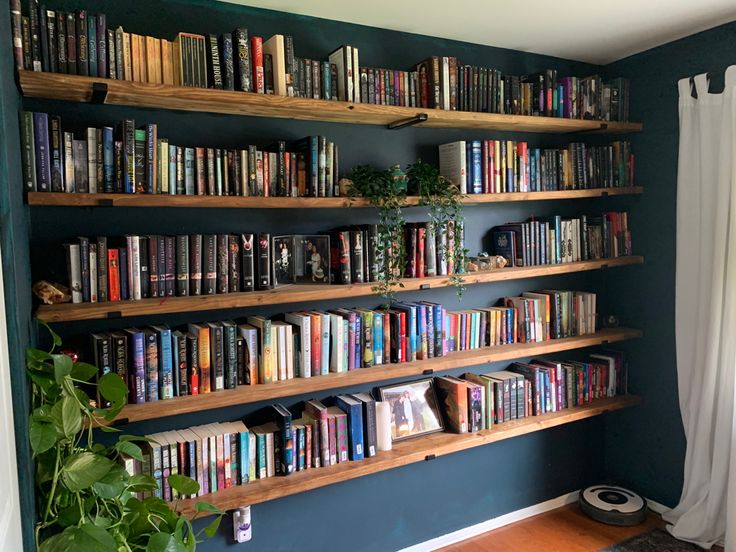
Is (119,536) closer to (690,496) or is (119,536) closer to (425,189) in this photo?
(425,189)

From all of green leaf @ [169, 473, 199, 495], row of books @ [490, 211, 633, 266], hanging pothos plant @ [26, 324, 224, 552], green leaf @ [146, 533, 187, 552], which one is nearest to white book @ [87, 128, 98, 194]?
hanging pothos plant @ [26, 324, 224, 552]

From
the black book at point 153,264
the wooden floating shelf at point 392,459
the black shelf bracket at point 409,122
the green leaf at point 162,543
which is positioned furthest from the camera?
the black shelf bracket at point 409,122

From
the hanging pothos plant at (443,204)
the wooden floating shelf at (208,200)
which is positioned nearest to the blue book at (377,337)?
the hanging pothos plant at (443,204)

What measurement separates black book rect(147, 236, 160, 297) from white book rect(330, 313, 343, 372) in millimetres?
711

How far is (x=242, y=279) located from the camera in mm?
2201

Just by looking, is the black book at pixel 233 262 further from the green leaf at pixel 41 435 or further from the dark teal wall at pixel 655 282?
the dark teal wall at pixel 655 282

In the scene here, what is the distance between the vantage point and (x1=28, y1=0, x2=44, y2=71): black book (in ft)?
5.77

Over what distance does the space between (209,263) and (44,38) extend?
0.88 meters

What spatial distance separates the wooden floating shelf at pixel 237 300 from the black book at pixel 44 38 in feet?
2.48

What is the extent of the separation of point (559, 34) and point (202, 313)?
2080 millimetres

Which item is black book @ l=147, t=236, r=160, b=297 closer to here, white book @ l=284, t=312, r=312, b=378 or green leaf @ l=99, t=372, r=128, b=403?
green leaf @ l=99, t=372, r=128, b=403

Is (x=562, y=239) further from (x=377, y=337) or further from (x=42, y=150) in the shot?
(x=42, y=150)

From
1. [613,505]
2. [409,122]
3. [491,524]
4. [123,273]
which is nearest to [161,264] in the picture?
[123,273]

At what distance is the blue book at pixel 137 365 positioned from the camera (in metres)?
1.99
